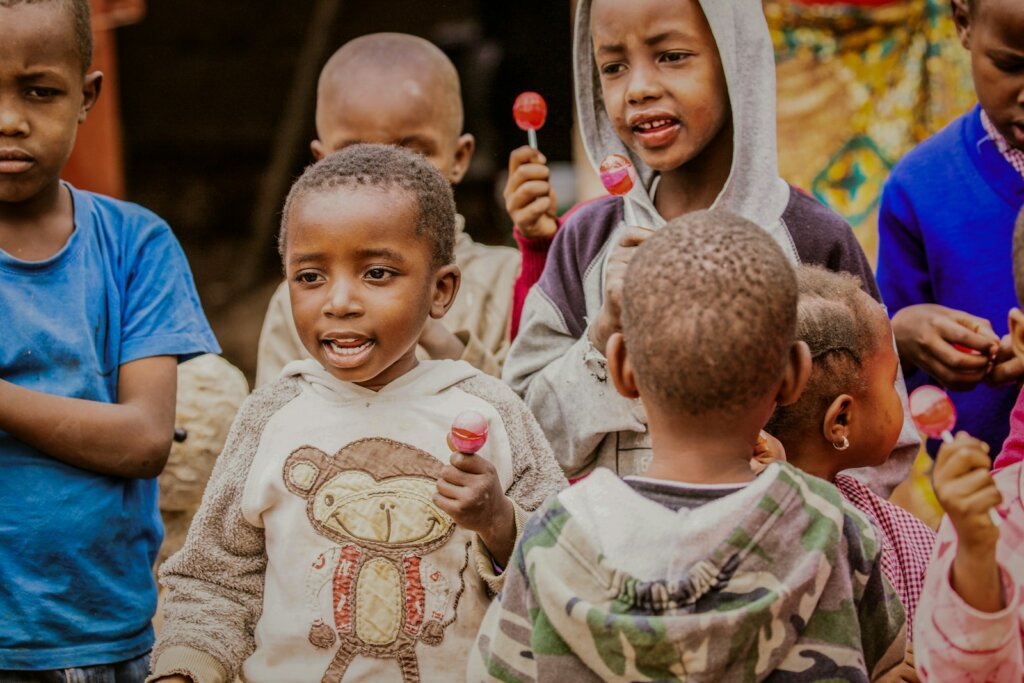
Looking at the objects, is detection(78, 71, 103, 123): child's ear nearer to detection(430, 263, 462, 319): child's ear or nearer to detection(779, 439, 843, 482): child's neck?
detection(430, 263, 462, 319): child's ear

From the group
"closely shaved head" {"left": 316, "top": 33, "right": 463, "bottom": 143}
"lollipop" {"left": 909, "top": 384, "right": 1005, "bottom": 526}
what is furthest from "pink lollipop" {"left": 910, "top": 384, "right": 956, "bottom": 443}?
"closely shaved head" {"left": 316, "top": 33, "right": 463, "bottom": 143}

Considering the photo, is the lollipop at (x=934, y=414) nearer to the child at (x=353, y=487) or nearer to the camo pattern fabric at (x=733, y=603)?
the camo pattern fabric at (x=733, y=603)

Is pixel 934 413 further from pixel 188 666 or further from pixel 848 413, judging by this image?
pixel 188 666

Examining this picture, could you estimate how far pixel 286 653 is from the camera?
2406 millimetres

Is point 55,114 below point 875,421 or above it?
above

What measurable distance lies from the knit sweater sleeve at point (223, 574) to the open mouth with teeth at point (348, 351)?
187 mm

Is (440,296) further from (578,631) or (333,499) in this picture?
(578,631)

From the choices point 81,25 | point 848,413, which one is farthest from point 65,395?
point 848,413

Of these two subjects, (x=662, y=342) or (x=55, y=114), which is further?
(x=55, y=114)

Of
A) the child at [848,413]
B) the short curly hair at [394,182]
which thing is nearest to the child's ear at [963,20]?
the child at [848,413]

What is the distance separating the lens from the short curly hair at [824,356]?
7.76 feet

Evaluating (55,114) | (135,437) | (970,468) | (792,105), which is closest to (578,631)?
(970,468)

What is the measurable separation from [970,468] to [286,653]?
131 cm

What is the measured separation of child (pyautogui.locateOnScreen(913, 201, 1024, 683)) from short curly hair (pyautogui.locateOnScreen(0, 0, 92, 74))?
79.4 inches
